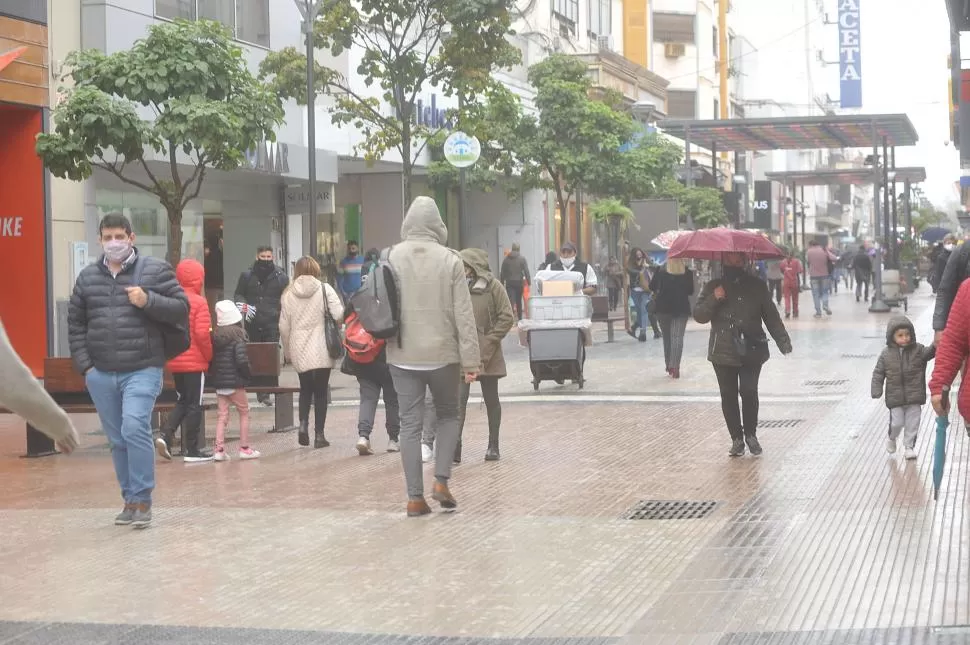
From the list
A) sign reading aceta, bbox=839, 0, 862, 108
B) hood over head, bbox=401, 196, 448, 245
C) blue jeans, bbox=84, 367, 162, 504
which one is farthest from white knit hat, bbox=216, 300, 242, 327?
sign reading aceta, bbox=839, 0, 862, 108

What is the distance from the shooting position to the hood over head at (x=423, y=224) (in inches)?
367

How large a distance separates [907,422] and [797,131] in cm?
2460

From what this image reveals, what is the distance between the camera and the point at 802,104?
105 m

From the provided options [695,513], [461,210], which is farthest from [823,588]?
[461,210]

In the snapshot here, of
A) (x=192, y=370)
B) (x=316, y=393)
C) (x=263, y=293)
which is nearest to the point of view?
(x=192, y=370)

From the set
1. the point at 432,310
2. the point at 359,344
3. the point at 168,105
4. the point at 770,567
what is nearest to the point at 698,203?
the point at 168,105

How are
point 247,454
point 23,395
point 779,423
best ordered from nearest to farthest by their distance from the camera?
point 23,395 → point 247,454 → point 779,423

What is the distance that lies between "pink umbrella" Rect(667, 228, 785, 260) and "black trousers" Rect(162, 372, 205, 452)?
397 cm

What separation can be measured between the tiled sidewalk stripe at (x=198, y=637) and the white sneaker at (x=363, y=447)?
575 cm

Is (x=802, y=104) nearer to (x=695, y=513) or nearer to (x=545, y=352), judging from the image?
(x=545, y=352)

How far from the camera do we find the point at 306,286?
13219mm

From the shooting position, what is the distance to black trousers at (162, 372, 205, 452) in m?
12.2

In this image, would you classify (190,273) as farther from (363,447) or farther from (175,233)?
(175,233)

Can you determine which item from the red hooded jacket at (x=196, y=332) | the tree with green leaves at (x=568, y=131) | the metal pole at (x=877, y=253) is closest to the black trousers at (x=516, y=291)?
the tree with green leaves at (x=568, y=131)
